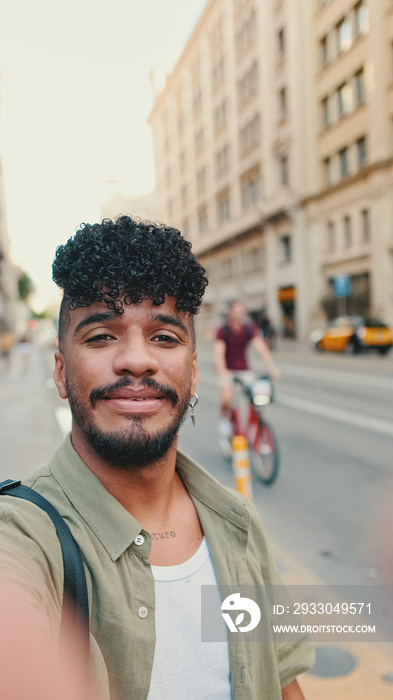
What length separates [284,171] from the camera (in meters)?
28.9

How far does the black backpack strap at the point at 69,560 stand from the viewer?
916 mm

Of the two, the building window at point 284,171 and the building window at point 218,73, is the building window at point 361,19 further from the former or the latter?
the building window at point 218,73

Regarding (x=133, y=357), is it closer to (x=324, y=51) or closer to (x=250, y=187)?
(x=250, y=187)

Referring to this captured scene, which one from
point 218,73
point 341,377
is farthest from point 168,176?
point 341,377

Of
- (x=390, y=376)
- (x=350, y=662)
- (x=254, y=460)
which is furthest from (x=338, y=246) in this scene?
(x=350, y=662)

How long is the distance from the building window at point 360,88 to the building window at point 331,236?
5.97 m

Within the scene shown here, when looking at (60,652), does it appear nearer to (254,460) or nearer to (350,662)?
(350,662)

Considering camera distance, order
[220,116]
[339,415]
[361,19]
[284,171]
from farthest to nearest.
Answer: [284,171] → [361,19] → [339,415] → [220,116]

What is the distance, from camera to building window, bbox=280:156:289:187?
1100 inches

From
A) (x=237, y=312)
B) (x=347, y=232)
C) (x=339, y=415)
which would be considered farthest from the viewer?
(x=347, y=232)

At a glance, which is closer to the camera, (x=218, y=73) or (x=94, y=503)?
(x=94, y=503)

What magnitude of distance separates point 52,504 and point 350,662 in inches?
78.9

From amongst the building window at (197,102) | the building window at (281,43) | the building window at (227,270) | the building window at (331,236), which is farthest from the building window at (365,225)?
the building window at (197,102)

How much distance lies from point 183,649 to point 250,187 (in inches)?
846
